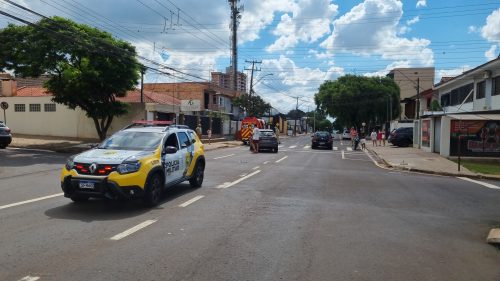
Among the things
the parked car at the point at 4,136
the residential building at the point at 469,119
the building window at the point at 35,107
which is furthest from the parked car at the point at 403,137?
the parked car at the point at 4,136

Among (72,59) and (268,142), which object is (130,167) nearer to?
(72,59)

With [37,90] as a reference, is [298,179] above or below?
below

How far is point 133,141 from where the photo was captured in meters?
10.3

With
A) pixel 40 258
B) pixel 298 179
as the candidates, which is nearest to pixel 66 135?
pixel 298 179

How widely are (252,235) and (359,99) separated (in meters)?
65.8

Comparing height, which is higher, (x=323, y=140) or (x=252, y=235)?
(x=323, y=140)

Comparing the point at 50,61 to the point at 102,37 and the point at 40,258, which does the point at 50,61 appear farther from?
the point at 40,258

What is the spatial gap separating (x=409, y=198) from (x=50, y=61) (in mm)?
19746

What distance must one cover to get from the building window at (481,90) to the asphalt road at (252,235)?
70.6ft

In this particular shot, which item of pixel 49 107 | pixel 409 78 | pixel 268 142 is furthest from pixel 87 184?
pixel 409 78

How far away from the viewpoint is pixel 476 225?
8578 mm

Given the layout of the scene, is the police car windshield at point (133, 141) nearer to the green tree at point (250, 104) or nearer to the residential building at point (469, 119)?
the residential building at point (469, 119)

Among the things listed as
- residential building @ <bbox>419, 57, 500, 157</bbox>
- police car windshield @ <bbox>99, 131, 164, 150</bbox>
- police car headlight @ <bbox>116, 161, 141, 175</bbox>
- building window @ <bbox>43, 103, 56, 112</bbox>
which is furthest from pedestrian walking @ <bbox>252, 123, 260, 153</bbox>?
police car headlight @ <bbox>116, 161, 141, 175</bbox>

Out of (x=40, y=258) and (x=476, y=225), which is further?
(x=476, y=225)
